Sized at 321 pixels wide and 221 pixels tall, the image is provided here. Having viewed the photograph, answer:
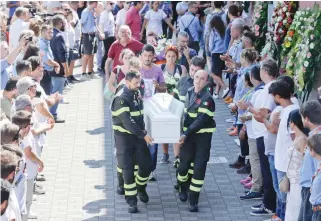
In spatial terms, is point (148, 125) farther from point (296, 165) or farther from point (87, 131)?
point (87, 131)

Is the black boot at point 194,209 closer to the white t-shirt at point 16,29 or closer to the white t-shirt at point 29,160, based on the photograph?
the white t-shirt at point 29,160

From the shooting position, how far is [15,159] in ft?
23.5

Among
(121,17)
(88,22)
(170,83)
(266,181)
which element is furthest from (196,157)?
(121,17)

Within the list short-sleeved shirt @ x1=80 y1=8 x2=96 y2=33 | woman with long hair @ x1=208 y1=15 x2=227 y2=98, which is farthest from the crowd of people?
short-sleeved shirt @ x1=80 y1=8 x2=96 y2=33

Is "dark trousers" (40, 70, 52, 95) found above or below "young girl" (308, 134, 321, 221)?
below

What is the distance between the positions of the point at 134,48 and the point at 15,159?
23.6 feet

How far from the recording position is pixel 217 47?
16.2 metres

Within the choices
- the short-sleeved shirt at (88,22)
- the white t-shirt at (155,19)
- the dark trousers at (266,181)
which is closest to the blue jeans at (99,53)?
the short-sleeved shirt at (88,22)

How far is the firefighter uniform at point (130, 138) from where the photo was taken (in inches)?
389

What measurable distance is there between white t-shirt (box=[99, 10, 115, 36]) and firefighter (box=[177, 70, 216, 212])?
29.3 feet

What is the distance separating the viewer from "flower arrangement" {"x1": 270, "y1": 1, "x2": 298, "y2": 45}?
1360 centimetres

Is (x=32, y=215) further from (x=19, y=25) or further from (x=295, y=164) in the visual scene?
(x=19, y=25)

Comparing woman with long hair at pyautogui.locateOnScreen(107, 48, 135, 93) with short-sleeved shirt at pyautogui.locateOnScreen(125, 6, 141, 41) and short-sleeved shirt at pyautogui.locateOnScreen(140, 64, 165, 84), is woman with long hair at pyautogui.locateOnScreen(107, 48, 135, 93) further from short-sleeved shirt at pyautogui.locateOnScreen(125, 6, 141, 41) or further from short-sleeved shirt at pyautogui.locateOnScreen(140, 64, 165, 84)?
short-sleeved shirt at pyautogui.locateOnScreen(125, 6, 141, 41)

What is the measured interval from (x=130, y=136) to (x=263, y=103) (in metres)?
1.74
